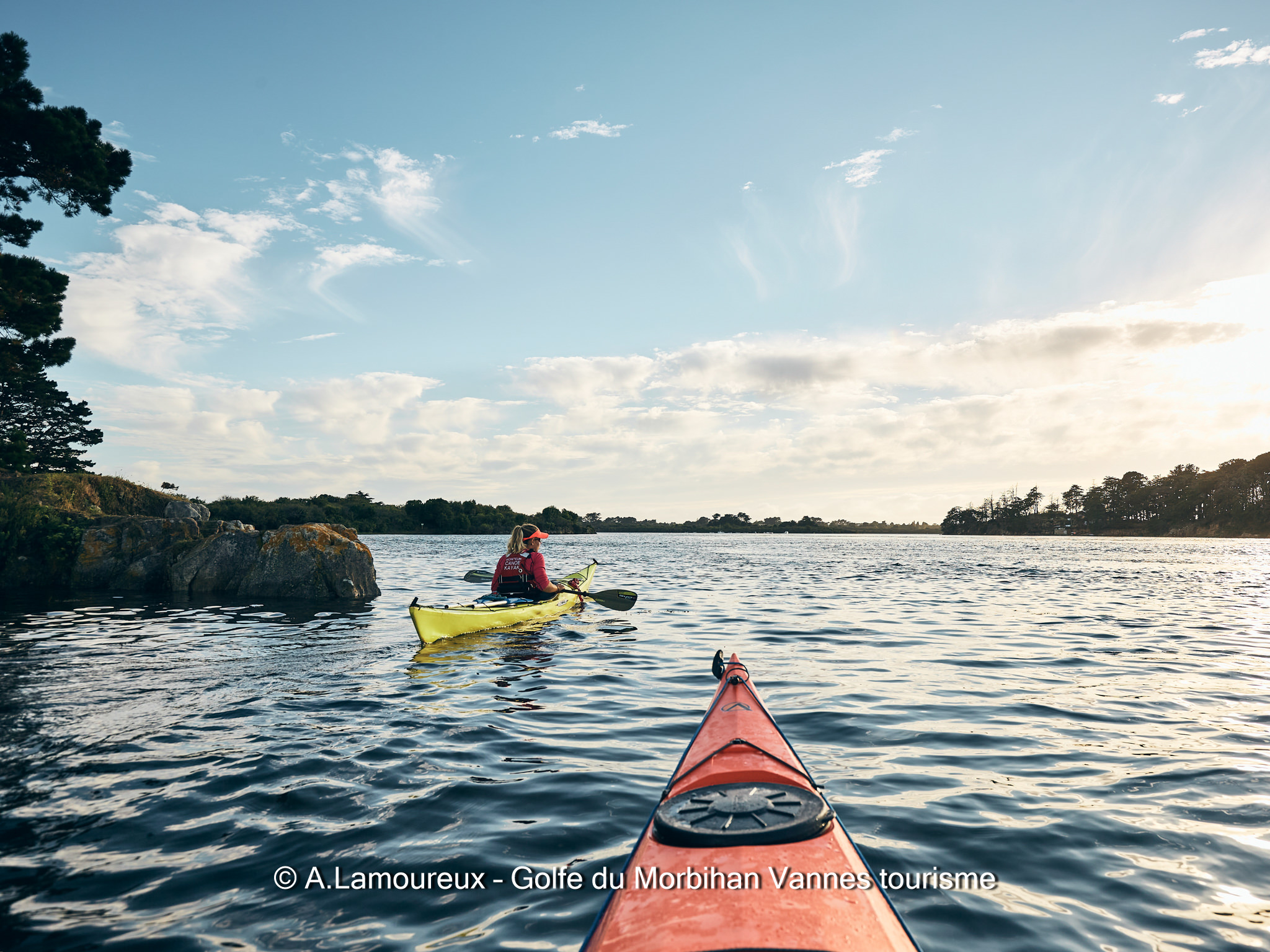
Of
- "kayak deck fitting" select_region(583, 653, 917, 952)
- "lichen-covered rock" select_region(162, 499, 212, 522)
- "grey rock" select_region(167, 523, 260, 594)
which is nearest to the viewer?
"kayak deck fitting" select_region(583, 653, 917, 952)

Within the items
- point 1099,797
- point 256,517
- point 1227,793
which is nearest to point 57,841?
point 1099,797

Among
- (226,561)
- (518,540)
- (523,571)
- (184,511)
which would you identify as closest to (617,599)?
(523,571)

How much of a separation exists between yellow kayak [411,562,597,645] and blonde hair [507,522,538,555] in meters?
1.19

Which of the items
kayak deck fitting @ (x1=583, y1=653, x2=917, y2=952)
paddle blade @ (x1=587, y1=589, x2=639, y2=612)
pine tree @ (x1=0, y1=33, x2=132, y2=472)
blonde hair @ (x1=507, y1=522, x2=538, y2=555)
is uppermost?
pine tree @ (x1=0, y1=33, x2=132, y2=472)

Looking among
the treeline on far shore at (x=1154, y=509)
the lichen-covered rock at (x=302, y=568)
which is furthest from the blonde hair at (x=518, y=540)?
the treeline on far shore at (x=1154, y=509)

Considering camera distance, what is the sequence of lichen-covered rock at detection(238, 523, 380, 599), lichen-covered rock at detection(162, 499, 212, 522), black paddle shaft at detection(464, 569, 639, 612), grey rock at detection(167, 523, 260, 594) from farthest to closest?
lichen-covered rock at detection(162, 499, 212, 522), grey rock at detection(167, 523, 260, 594), lichen-covered rock at detection(238, 523, 380, 599), black paddle shaft at detection(464, 569, 639, 612)

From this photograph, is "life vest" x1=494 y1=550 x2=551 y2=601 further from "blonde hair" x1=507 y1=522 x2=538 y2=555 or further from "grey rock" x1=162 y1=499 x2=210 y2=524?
"grey rock" x1=162 y1=499 x2=210 y2=524

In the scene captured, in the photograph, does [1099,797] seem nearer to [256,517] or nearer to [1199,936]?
[1199,936]

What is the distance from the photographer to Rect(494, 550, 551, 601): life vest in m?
13.3

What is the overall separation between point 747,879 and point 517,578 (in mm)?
11249

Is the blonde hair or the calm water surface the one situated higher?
the blonde hair

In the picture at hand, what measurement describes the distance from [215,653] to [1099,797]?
11.1m

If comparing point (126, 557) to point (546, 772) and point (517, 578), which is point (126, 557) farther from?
point (546, 772)

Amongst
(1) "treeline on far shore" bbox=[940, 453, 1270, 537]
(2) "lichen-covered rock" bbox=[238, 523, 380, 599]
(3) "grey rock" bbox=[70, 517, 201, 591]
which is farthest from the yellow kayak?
(1) "treeline on far shore" bbox=[940, 453, 1270, 537]
